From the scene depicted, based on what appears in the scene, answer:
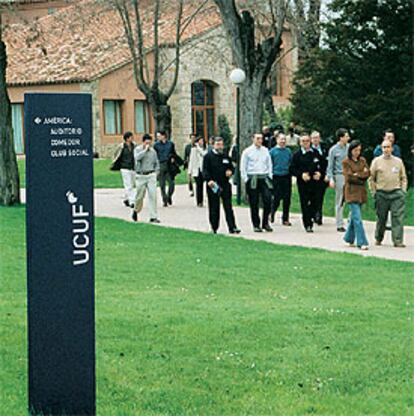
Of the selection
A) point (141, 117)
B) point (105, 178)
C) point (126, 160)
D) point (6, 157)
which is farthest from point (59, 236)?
point (141, 117)

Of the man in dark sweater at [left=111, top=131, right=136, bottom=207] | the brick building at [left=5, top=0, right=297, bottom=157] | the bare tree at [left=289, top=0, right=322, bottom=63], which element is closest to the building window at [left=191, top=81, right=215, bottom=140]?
the brick building at [left=5, top=0, right=297, bottom=157]

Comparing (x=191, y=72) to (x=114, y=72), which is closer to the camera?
(x=114, y=72)

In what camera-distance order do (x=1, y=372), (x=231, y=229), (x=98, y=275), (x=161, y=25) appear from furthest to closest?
(x=161, y=25) → (x=231, y=229) → (x=98, y=275) → (x=1, y=372)

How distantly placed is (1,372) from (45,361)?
2173 millimetres

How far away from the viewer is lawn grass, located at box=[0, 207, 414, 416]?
320 inches

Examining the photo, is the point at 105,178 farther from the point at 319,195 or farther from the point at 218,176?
the point at 218,176

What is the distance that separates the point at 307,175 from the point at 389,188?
355 centimetres

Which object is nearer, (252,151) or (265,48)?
(252,151)

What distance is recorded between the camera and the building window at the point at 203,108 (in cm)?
5922

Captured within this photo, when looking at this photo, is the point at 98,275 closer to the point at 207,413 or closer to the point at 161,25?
the point at 207,413

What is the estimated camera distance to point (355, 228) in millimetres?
19344

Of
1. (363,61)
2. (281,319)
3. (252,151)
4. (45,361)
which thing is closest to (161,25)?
(363,61)

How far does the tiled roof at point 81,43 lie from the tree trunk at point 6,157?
82.2 feet

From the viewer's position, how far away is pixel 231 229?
2216 centimetres
